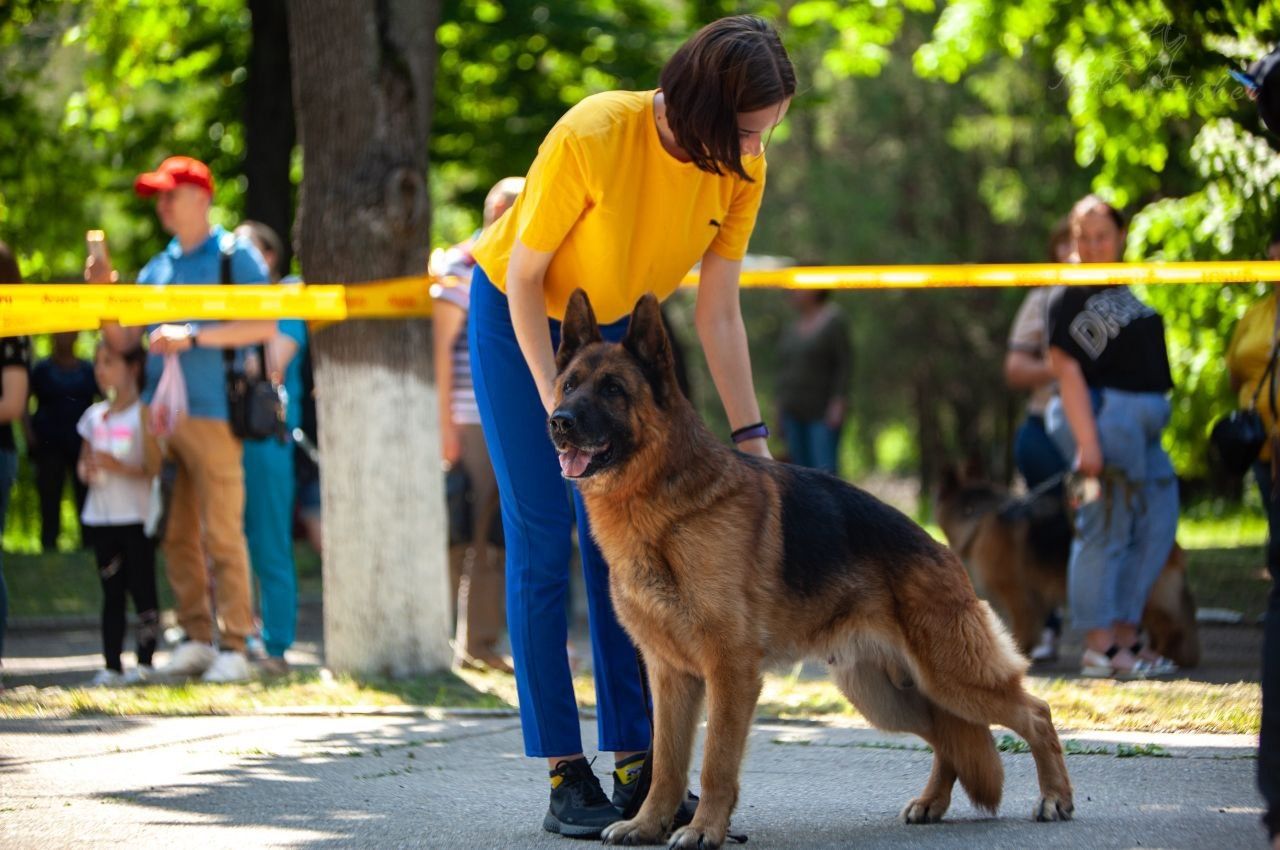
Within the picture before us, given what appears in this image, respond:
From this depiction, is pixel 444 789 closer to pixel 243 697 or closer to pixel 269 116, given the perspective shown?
pixel 243 697

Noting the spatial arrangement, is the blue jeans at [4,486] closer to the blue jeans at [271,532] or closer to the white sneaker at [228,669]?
the white sneaker at [228,669]

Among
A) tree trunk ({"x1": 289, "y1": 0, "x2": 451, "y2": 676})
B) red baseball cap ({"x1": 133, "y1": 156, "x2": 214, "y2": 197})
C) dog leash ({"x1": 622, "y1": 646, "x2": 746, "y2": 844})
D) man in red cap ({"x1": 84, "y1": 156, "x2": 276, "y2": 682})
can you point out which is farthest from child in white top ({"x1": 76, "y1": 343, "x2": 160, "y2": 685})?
dog leash ({"x1": 622, "y1": 646, "x2": 746, "y2": 844})

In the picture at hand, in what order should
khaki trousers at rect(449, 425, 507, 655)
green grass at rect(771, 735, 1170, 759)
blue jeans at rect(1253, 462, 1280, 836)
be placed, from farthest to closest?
khaki trousers at rect(449, 425, 507, 655) → green grass at rect(771, 735, 1170, 759) → blue jeans at rect(1253, 462, 1280, 836)

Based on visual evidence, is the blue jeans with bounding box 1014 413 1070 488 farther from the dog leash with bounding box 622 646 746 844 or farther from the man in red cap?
the dog leash with bounding box 622 646 746 844

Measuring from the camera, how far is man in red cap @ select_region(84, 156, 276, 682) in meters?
7.88

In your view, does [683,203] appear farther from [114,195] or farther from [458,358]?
[114,195]

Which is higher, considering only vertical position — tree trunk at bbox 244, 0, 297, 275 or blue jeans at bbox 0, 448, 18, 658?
tree trunk at bbox 244, 0, 297, 275

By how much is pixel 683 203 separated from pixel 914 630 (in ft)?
4.46

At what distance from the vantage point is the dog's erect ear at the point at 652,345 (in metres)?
4.19

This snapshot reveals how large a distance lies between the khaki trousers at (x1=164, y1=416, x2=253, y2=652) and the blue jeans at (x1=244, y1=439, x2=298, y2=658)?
0.54ft

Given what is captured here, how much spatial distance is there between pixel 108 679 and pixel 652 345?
4819mm

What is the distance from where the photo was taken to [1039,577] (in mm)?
8719

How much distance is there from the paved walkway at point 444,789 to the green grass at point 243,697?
1.18ft

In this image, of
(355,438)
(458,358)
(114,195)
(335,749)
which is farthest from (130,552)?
(114,195)
